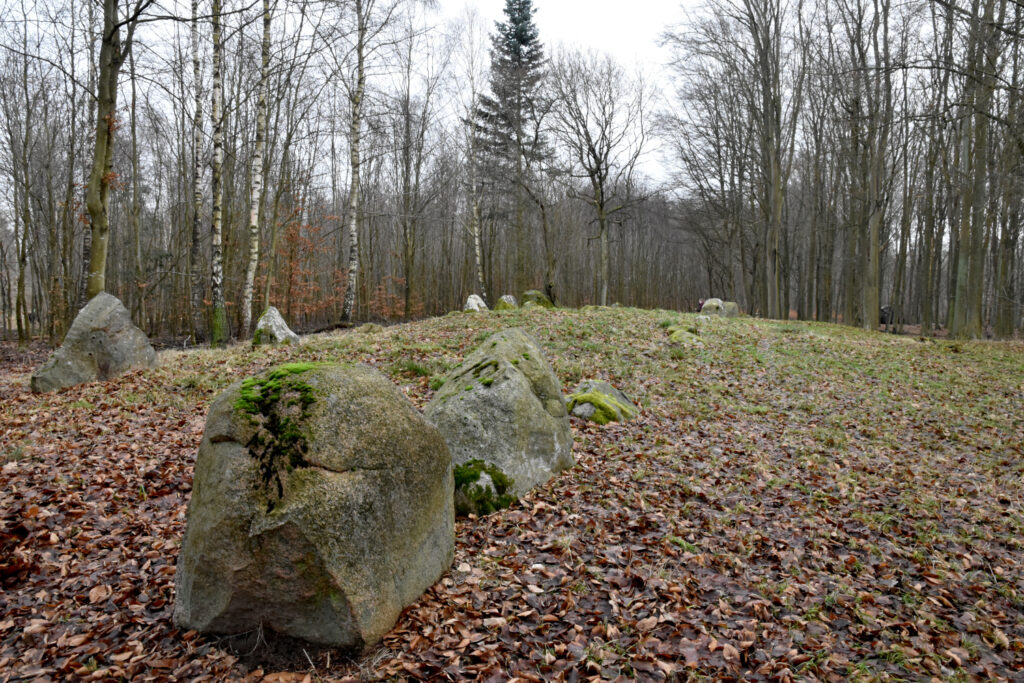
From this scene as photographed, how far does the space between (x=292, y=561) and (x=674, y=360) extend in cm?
1016

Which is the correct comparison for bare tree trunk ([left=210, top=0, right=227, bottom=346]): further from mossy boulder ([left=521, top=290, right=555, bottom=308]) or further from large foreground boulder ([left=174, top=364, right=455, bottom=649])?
large foreground boulder ([left=174, top=364, right=455, bottom=649])

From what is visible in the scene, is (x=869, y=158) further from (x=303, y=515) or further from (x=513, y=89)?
(x=303, y=515)

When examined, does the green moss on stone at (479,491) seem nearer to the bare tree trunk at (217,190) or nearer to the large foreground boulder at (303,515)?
the large foreground boulder at (303,515)

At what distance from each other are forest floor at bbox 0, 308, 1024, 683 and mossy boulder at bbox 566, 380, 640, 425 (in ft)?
1.10

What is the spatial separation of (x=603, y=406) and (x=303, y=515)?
581cm

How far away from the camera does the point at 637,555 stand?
177 inches

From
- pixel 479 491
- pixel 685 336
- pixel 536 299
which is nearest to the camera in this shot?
pixel 479 491

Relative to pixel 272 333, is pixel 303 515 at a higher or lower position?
lower

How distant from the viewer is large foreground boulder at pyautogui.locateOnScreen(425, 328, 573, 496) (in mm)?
5559

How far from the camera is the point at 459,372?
653 centimetres

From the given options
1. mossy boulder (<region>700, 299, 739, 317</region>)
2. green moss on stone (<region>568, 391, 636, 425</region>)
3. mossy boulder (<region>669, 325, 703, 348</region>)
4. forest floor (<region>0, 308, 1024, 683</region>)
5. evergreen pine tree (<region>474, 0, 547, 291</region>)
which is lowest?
forest floor (<region>0, 308, 1024, 683</region>)

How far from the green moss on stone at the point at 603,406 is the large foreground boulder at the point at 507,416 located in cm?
159

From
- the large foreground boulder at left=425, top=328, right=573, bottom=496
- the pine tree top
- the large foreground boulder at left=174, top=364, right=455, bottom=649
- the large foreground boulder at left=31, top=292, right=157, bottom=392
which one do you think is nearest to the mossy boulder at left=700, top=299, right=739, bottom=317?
the pine tree top

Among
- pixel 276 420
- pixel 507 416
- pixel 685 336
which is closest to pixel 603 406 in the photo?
pixel 507 416
